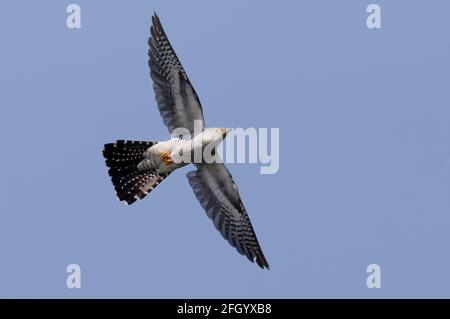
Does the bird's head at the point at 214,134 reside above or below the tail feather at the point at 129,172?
above

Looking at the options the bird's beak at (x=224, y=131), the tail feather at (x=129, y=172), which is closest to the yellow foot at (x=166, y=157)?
the tail feather at (x=129, y=172)

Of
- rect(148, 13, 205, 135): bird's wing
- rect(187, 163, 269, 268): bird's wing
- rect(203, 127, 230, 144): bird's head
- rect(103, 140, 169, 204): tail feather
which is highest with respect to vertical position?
rect(148, 13, 205, 135): bird's wing

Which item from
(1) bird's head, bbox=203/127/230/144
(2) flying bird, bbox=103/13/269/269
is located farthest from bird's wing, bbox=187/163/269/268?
(1) bird's head, bbox=203/127/230/144

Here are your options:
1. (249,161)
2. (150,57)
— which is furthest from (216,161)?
(150,57)

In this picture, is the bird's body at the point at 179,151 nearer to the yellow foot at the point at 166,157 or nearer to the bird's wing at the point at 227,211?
the yellow foot at the point at 166,157

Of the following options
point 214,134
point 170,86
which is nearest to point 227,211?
point 214,134

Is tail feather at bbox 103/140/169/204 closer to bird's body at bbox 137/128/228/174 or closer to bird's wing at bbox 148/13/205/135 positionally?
bird's body at bbox 137/128/228/174
